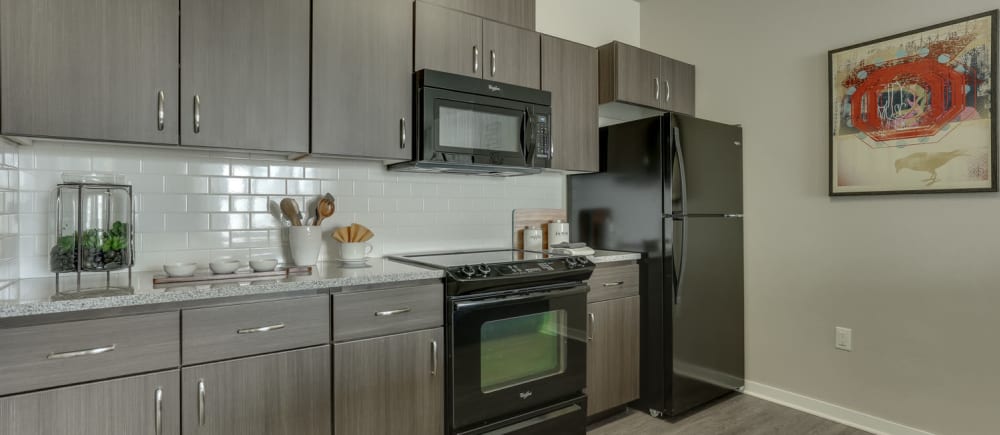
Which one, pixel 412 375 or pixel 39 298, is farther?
pixel 412 375

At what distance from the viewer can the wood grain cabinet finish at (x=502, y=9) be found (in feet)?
8.38

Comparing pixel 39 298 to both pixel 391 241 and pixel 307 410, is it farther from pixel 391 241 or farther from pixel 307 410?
pixel 391 241

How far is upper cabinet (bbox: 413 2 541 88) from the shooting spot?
238 cm

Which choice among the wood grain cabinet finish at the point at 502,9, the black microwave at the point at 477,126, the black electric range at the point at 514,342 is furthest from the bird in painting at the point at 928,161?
the wood grain cabinet finish at the point at 502,9

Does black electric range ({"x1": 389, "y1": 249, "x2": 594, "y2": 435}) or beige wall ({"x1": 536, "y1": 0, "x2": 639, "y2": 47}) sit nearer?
black electric range ({"x1": 389, "y1": 249, "x2": 594, "y2": 435})

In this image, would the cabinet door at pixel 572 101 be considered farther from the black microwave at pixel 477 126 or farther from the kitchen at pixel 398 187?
the black microwave at pixel 477 126

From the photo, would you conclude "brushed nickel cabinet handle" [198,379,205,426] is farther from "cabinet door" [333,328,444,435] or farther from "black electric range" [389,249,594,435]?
"black electric range" [389,249,594,435]

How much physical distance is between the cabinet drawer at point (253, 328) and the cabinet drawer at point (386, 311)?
0.06 meters

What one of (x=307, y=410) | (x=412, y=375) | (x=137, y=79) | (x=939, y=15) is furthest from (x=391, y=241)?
(x=939, y=15)

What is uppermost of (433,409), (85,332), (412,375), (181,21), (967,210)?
(181,21)

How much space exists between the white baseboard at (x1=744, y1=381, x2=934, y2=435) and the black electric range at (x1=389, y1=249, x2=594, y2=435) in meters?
1.31

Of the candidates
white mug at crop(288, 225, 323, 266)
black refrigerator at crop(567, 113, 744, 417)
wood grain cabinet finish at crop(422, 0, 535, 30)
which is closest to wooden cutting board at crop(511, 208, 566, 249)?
black refrigerator at crop(567, 113, 744, 417)

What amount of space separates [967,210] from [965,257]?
0.22 m

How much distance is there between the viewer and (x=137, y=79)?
176 centimetres
